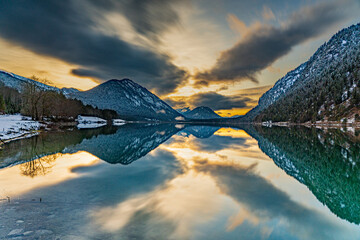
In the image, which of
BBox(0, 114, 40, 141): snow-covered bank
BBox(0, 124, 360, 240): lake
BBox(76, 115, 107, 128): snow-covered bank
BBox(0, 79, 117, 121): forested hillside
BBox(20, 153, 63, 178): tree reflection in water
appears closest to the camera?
BBox(0, 124, 360, 240): lake

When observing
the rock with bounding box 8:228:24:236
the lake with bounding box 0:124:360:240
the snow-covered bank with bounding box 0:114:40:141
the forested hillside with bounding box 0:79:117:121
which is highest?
the forested hillside with bounding box 0:79:117:121

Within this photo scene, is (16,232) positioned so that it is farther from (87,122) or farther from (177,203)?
(87,122)

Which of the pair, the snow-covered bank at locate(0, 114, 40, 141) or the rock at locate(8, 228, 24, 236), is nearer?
the rock at locate(8, 228, 24, 236)

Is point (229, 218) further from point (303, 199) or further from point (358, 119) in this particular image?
point (358, 119)

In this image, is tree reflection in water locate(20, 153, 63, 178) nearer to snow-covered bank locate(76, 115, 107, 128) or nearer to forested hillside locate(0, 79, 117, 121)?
forested hillside locate(0, 79, 117, 121)

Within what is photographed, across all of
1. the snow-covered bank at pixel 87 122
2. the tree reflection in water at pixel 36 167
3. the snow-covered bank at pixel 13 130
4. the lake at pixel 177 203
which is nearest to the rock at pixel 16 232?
the lake at pixel 177 203

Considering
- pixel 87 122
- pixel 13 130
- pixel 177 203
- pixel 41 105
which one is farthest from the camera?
pixel 87 122

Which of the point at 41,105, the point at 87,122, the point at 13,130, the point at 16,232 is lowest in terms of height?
the point at 16,232

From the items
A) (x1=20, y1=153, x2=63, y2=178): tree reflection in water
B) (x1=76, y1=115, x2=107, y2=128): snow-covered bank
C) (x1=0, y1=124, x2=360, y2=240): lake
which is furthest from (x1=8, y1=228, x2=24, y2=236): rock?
(x1=76, y1=115, x2=107, y2=128): snow-covered bank

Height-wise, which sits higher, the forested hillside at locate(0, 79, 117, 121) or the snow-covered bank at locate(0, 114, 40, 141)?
the forested hillside at locate(0, 79, 117, 121)

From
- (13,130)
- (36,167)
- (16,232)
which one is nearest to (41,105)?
(13,130)

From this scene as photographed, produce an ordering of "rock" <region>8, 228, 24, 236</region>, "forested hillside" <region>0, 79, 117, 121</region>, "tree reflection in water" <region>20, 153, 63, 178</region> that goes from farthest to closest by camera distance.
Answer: "forested hillside" <region>0, 79, 117, 121</region>, "tree reflection in water" <region>20, 153, 63, 178</region>, "rock" <region>8, 228, 24, 236</region>

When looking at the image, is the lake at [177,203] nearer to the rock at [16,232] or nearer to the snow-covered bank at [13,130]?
the rock at [16,232]

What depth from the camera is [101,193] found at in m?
9.86
